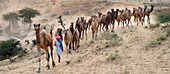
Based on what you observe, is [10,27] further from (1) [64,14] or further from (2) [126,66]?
(2) [126,66]

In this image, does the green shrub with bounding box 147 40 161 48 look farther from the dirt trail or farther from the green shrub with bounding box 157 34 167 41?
the green shrub with bounding box 157 34 167 41

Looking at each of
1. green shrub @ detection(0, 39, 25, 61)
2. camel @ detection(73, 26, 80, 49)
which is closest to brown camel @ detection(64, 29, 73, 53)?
camel @ detection(73, 26, 80, 49)

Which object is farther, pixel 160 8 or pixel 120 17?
pixel 160 8

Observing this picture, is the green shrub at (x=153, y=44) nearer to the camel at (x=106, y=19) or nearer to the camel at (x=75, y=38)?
the camel at (x=75, y=38)

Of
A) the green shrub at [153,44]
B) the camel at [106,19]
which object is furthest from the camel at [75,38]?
the green shrub at [153,44]

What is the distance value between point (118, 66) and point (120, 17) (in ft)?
39.4

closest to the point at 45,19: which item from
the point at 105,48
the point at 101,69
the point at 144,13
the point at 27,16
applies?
the point at 27,16

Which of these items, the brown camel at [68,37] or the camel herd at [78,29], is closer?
the camel herd at [78,29]

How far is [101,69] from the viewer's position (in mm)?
14234

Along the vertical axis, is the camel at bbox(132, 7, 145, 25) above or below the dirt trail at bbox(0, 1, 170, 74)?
below

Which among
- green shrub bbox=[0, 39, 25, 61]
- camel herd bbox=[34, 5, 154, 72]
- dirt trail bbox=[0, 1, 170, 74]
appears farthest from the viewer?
green shrub bbox=[0, 39, 25, 61]

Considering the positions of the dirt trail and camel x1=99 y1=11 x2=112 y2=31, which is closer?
the dirt trail

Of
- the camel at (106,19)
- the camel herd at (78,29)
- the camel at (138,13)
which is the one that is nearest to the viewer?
the camel herd at (78,29)

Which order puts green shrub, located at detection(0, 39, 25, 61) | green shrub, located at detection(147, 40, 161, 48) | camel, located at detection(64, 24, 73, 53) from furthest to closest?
1. green shrub, located at detection(0, 39, 25, 61)
2. camel, located at detection(64, 24, 73, 53)
3. green shrub, located at detection(147, 40, 161, 48)
